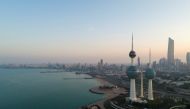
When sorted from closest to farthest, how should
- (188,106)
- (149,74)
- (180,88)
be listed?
(188,106), (149,74), (180,88)

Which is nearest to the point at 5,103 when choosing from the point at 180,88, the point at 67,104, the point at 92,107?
the point at 67,104

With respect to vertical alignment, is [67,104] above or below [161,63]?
below

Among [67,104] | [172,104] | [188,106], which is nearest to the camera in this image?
[188,106]

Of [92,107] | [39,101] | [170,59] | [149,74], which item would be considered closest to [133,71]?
[149,74]

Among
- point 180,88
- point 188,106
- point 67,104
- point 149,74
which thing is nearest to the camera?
point 188,106

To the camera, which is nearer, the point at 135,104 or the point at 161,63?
the point at 135,104

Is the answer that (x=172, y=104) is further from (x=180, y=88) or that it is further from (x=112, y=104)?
(x=180, y=88)

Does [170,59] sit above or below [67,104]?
above

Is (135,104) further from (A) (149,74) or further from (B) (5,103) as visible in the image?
(B) (5,103)

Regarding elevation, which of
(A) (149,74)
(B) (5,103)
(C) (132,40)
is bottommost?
→ (B) (5,103)
